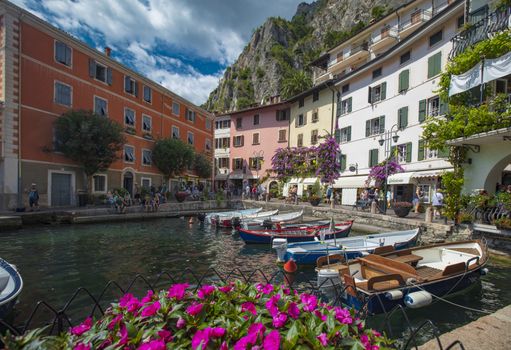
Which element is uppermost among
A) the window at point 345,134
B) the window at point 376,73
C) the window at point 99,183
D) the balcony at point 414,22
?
the balcony at point 414,22

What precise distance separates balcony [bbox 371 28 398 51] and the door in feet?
123

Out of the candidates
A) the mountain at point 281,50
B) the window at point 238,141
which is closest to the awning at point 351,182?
the window at point 238,141

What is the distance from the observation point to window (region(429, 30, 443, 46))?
22.6m

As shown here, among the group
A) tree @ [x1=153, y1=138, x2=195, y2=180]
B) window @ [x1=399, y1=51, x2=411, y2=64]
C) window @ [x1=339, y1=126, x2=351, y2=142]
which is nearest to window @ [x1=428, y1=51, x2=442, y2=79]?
window @ [x1=399, y1=51, x2=411, y2=64]

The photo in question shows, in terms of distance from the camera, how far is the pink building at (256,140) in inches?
1719

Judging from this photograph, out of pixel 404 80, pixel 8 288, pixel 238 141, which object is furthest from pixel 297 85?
pixel 8 288

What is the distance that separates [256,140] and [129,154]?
21.2 meters

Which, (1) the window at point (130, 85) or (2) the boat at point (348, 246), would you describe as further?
(1) the window at point (130, 85)

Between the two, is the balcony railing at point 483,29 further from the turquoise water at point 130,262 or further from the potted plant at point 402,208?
the turquoise water at point 130,262

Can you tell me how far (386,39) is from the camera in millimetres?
35125

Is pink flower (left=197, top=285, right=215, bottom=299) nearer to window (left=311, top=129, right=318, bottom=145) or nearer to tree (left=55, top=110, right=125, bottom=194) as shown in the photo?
tree (left=55, top=110, right=125, bottom=194)

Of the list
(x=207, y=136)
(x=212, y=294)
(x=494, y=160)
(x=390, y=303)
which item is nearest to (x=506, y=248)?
(x=494, y=160)

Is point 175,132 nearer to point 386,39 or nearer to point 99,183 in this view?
point 99,183

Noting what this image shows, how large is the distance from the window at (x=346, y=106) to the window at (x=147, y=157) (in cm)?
2343
